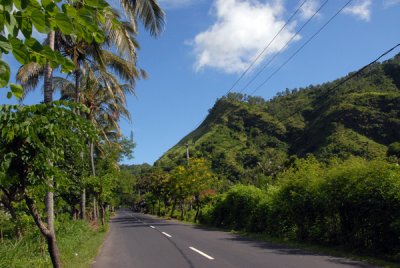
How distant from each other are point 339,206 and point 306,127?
206 ft

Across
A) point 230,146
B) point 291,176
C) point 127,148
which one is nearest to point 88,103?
point 291,176

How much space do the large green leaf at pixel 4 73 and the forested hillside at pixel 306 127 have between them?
48.5 m

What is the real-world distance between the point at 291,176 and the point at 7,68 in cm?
1703

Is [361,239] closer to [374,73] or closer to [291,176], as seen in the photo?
[291,176]

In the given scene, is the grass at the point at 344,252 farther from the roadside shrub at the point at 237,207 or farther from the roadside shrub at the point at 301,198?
the roadside shrub at the point at 237,207

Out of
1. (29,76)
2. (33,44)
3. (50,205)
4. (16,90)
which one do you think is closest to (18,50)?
(33,44)

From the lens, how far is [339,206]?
14703 mm

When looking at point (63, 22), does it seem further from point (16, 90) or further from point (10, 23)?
point (16, 90)

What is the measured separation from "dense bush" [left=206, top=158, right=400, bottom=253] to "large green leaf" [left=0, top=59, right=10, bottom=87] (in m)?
11.5

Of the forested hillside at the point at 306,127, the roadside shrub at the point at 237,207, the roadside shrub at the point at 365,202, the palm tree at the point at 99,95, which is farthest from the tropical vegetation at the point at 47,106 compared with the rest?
the forested hillside at the point at 306,127

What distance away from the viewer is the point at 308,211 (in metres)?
17.5

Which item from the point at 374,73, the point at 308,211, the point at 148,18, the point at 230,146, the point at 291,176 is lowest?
the point at 308,211

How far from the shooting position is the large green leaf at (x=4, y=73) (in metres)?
2.13

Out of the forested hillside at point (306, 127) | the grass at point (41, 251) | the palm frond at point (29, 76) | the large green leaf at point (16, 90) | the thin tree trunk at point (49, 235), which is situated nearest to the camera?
the large green leaf at point (16, 90)
